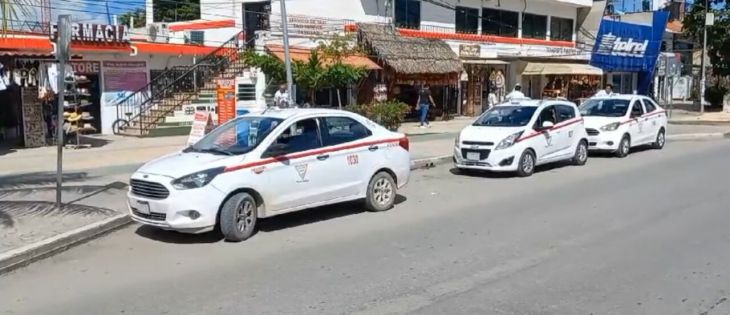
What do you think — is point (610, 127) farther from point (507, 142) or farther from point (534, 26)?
point (534, 26)

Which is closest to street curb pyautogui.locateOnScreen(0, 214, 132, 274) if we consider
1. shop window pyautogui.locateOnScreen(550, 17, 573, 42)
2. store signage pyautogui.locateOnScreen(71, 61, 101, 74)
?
store signage pyautogui.locateOnScreen(71, 61, 101, 74)

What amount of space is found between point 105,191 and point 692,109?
132ft

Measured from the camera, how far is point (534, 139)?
14.5 m

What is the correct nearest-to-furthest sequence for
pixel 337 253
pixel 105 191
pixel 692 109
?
pixel 337 253 → pixel 105 191 → pixel 692 109

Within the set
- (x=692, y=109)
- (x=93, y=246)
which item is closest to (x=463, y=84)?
(x=692, y=109)

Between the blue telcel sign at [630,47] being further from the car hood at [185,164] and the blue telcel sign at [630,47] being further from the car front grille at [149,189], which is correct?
the car front grille at [149,189]

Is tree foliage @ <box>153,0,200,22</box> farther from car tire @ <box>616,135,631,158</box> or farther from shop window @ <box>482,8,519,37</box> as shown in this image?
car tire @ <box>616,135,631,158</box>

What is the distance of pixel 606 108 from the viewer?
60.9 feet

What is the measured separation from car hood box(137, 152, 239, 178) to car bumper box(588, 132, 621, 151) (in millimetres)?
11723

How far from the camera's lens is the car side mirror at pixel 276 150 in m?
8.76

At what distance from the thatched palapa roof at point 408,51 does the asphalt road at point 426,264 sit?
1658 centimetres

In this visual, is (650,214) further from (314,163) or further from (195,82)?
(195,82)

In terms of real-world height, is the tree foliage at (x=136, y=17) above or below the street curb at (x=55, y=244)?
above

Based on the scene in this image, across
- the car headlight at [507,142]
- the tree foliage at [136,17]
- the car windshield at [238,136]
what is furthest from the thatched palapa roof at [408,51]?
the tree foliage at [136,17]
